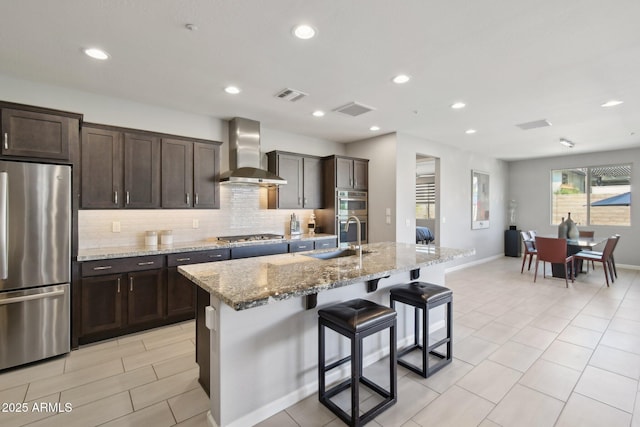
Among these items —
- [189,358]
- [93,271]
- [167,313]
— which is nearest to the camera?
[189,358]

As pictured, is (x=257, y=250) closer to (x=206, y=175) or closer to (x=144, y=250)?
(x=206, y=175)

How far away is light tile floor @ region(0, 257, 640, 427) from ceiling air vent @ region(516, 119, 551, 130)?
281 centimetres

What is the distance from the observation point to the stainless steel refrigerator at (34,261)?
8.38 feet

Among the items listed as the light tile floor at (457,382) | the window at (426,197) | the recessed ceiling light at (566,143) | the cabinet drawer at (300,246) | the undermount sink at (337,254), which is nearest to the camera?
the light tile floor at (457,382)

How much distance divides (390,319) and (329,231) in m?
3.25

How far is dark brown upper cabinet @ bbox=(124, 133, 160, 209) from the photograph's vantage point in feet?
11.5

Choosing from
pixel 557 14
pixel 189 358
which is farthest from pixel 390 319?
pixel 557 14

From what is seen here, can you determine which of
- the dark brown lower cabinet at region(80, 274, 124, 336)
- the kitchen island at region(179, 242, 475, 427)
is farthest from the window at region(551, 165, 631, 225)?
the dark brown lower cabinet at region(80, 274, 124, 336)

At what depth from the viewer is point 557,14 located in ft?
6.69

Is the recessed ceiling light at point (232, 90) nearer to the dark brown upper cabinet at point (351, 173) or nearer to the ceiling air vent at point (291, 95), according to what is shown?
the ceiling air vent at point (291, 95)

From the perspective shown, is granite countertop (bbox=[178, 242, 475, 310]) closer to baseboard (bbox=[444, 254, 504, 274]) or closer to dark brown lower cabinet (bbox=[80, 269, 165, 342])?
dark brown lower cabinet (bbox=[80, 269, 165, 342])

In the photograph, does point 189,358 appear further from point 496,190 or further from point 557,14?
point 496,190

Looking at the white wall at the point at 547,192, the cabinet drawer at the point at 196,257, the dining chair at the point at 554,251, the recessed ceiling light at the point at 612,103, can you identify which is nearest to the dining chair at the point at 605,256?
the dining chair at the point at 554,251

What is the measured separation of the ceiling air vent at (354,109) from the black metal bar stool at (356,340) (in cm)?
258
